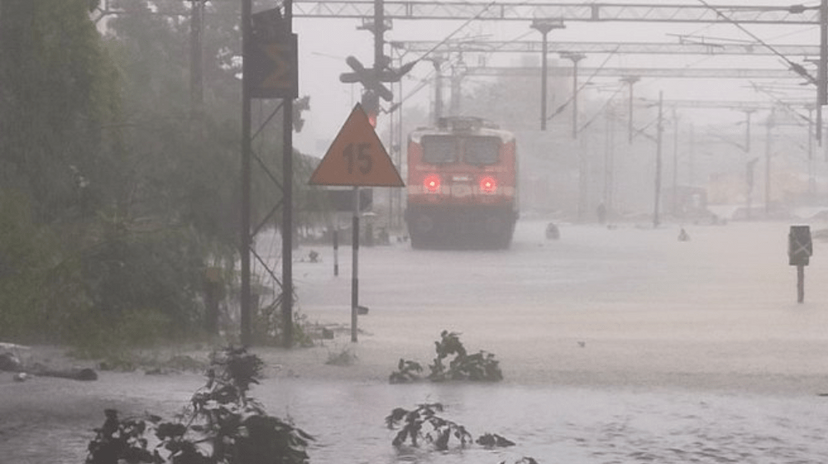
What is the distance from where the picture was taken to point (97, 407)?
12.3m

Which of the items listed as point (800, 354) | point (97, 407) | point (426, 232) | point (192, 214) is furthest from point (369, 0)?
point (97, 407)

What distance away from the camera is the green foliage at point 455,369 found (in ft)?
47.9

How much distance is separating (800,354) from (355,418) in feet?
22.9

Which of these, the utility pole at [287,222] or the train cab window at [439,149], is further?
the train cab window at [439,149]

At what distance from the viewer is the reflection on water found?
10.2 m

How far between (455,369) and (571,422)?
321 centimetres

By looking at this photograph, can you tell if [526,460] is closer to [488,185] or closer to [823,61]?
[823,61]

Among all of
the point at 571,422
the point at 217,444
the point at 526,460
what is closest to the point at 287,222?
the point at 571,422

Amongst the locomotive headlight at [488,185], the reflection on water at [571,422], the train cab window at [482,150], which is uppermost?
the train cab window at [482,150]

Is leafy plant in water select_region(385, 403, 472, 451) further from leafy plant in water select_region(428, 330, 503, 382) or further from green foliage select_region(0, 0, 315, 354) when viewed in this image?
green foliage select_region(0, 0, 315, 354)

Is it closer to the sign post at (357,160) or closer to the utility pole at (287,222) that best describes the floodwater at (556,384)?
the utility pole at (287,222)

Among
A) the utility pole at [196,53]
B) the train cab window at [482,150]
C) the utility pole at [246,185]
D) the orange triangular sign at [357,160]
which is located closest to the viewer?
the utility pole at [246,185]

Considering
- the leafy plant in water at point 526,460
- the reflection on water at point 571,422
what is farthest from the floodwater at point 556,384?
the leafy plant in water at point 526,460

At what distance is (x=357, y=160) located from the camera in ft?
59.3
